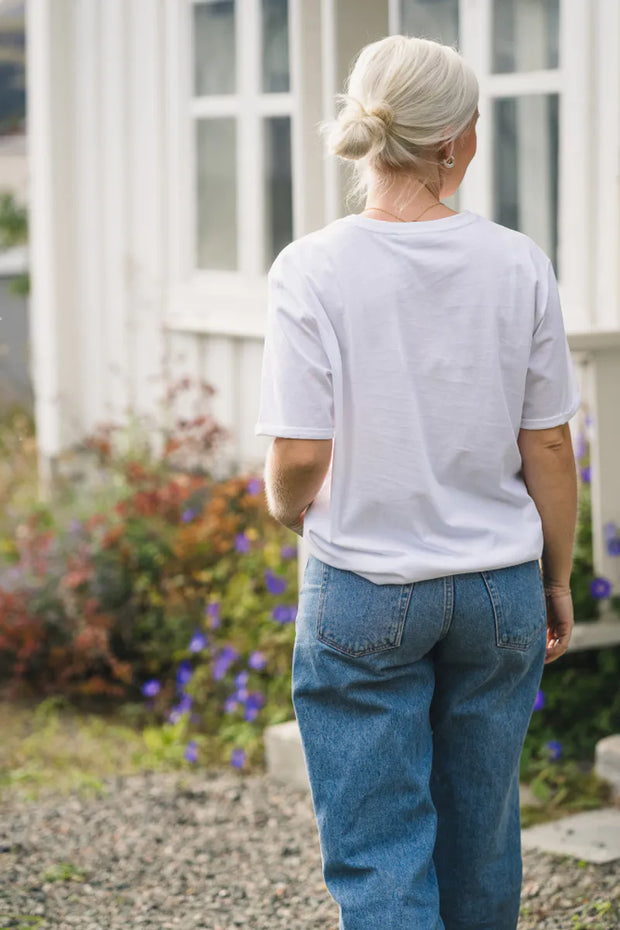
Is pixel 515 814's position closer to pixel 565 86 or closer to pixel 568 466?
pixel 568 466

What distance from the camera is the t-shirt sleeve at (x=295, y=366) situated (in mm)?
1795

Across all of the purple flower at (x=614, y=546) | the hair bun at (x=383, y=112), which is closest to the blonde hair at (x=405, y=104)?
the hair bun at (x=383, y=112)

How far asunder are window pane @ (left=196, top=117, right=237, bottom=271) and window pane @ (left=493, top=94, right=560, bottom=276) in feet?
5.73

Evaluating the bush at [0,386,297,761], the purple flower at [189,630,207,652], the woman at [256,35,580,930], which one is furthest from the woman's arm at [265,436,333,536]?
the purple flower at [189,630,207,652]

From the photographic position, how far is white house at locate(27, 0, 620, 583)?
13.7ft

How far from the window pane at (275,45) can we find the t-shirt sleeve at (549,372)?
13.3 ft

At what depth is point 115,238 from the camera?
21.4 feet

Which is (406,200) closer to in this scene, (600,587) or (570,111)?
(600,587)

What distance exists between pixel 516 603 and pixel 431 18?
340 cm

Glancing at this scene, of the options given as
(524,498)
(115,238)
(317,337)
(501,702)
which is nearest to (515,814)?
(501,702)

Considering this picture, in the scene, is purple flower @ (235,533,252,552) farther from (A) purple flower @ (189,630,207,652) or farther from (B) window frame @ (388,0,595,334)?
(B) window frame @ (388,0,595,334)

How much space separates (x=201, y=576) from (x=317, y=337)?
2.96 meters

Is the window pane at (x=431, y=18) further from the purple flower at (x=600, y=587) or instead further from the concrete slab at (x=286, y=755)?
the concrete slab at (x=286, y=755)

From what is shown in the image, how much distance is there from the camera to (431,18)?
15.5 ft
